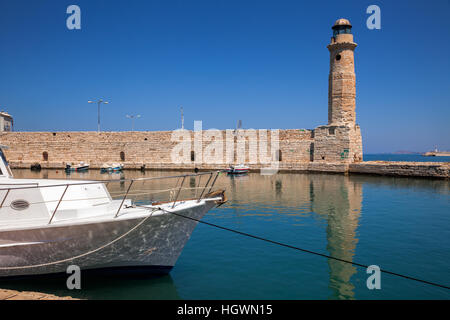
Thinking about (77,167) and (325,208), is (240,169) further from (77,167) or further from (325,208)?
(77,167)

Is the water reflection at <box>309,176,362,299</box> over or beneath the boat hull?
beneath

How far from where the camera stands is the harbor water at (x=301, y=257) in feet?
18.1

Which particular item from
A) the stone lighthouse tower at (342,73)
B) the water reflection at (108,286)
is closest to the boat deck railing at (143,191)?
the water reflection at (108,286)

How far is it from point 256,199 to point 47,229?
33.8 feet

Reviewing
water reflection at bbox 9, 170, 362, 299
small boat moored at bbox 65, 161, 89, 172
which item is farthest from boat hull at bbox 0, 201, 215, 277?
small boat moored at bbox 65, 161, 89, 172

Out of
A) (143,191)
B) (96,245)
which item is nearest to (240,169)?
(143,191)

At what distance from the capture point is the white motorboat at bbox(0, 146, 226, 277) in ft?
17.6

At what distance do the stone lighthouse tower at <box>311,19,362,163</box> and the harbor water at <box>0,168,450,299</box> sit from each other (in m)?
13.7

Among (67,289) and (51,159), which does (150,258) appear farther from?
(51,159)

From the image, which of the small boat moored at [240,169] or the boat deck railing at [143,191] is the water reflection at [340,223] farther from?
the small boat moored at [240,169]

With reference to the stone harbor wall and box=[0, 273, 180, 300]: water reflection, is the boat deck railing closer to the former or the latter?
box=[0, 273, 180, 300]: water reflection

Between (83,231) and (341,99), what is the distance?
986 inches

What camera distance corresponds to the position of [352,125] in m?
26.5
